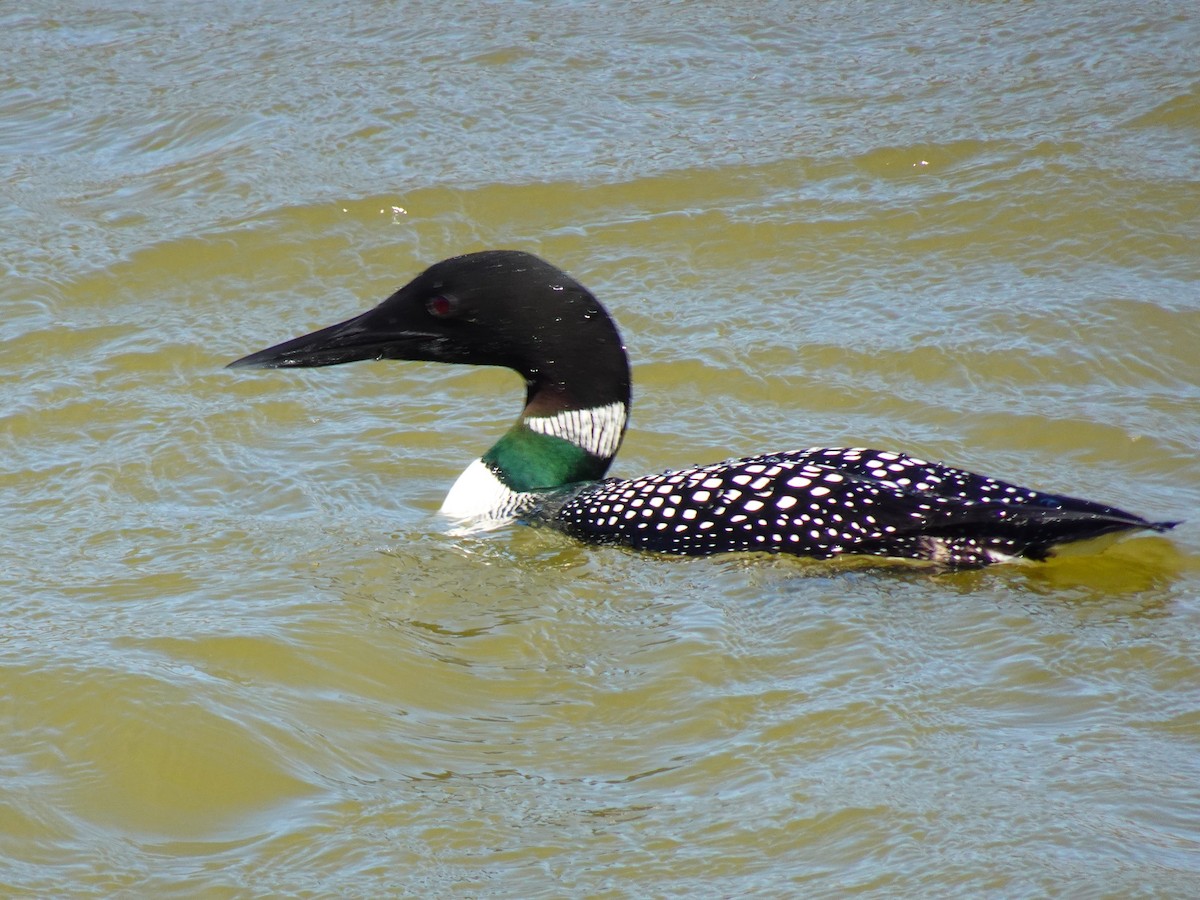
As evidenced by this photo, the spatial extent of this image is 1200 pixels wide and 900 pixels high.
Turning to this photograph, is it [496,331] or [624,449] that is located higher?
[496,331]

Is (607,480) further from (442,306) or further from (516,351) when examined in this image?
(442,306)

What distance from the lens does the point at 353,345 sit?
14.4 feet

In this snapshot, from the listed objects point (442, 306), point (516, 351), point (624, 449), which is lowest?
point (624, 449)

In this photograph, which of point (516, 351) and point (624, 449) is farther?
point (624, 449)

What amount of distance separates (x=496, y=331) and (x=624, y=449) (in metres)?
0.73

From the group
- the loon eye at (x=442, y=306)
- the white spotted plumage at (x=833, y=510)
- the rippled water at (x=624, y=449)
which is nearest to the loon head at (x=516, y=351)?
the loon eye at (x=442, y=306)

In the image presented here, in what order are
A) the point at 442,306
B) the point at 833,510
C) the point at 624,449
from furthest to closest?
the point at 624,449 < the point at 442,306 < the point at 833,510

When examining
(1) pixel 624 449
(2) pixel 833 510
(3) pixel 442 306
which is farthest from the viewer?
(1) pixel 624 449

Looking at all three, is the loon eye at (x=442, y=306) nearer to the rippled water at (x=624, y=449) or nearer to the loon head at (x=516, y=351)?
the loon head at (x=516, y=351)

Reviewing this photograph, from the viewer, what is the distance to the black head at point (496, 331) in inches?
169

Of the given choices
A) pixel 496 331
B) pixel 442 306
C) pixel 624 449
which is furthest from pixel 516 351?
pixel 624 449

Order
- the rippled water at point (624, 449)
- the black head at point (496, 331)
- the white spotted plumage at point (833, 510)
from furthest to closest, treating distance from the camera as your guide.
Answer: the black head at point (496, 331), the white spotted plumage at point (833, 510), the rippled water at point (624, 449)

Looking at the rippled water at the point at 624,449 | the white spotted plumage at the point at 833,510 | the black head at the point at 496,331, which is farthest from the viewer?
the black head at the point at 496,331


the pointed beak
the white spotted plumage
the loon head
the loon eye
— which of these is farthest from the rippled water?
the loon eye
